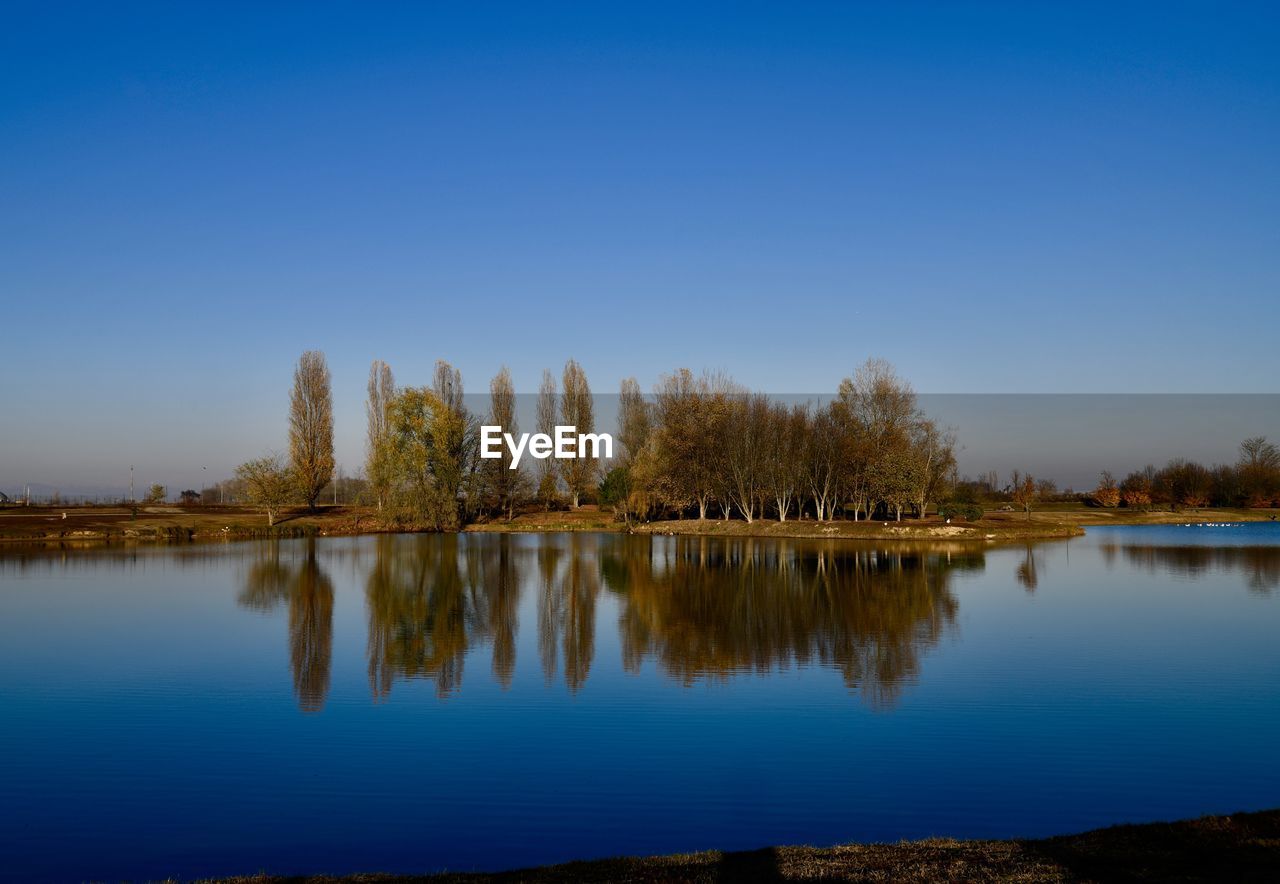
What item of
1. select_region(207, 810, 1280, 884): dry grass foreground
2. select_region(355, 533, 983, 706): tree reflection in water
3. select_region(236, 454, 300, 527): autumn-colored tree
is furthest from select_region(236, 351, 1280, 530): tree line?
select_region(207, 810, 1280, 884): dry grass foreground

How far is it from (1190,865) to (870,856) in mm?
2194

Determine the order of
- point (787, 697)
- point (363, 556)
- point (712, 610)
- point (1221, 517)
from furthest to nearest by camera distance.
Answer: point (1221, 517) < point (363, 556) < point (712, 610) < point (787, 697)

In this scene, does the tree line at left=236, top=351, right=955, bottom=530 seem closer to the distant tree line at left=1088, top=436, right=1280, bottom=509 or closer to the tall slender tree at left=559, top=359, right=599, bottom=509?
the tall slender tree at left=559, top=359, right=599, bottom=509

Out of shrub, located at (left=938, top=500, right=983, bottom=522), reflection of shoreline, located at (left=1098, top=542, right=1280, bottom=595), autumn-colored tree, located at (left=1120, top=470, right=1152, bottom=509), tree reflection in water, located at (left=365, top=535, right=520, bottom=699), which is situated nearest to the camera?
tree reflection in water, located at (left=365, top=535, right=520, bottom=699)

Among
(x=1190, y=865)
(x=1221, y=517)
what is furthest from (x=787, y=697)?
(x=1221, y=517)

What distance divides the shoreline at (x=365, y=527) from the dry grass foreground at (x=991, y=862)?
1787 inches

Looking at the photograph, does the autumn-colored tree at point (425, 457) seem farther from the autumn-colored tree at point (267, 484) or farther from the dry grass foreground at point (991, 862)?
the dry grass foreground at point (991, 862)

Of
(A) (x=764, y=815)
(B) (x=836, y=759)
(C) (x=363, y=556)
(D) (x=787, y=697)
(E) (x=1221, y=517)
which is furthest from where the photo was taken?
(E) (x=1221, y=517)

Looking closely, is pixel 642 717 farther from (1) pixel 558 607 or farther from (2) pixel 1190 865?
(1) pixel 558 607

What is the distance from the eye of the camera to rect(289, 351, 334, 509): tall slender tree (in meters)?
66.7

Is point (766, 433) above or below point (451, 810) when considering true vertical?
above

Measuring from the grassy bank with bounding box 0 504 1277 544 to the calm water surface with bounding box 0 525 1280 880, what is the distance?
2778 cm

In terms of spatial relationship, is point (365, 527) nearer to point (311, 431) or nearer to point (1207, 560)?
point (311, 431)

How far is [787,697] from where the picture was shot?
13078mm
